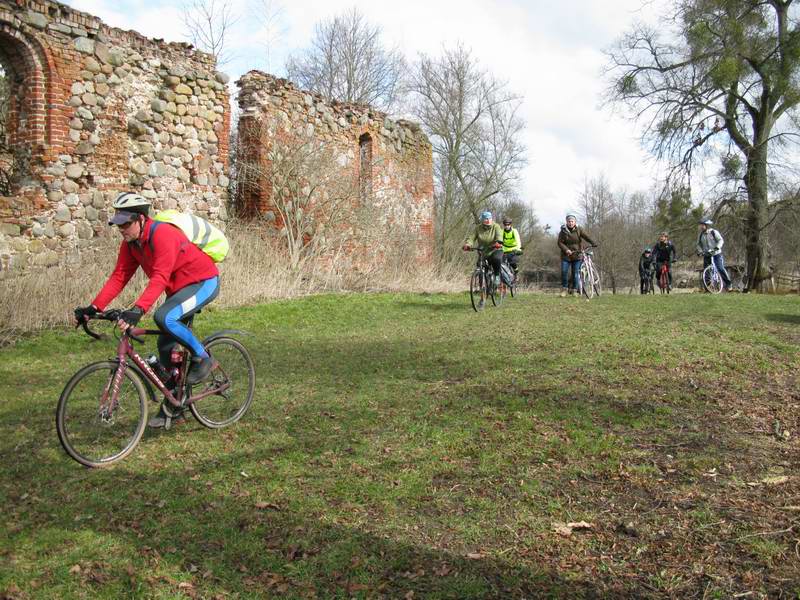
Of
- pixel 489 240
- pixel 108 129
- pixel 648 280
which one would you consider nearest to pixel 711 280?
pixel 648 280

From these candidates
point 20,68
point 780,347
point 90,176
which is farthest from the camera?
point 90,176

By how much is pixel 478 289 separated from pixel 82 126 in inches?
307

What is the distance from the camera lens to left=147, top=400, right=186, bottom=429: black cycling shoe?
5340 mm

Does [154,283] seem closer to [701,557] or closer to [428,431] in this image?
[428,431]

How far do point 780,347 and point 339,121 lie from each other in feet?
43.4

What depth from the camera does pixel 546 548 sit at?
3.51 metres

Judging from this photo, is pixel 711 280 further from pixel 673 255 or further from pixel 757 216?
pixel 757 216

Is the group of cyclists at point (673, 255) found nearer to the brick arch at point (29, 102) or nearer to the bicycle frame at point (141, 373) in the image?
the brick arch at point (29, 102)

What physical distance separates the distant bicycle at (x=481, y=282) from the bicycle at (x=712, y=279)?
8568mm

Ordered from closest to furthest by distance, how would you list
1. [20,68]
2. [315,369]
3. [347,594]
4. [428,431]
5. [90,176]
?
[347,594]
[428,431]
[315,369]
[20,68]
[90,176]

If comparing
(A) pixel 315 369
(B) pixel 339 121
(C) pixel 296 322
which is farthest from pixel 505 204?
(A) pixel 315 369

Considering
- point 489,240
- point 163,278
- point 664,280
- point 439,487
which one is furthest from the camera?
point 664,280

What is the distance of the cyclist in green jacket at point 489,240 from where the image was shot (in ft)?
42.0

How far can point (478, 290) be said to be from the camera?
43.0 ft
